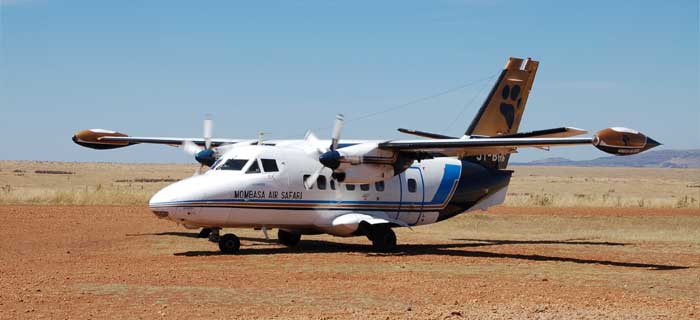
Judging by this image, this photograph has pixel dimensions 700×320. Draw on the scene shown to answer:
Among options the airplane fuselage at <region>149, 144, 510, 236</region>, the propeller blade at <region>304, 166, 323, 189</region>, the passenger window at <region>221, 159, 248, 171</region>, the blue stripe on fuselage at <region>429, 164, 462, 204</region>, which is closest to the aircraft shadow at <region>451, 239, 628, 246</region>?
the airplane fuselage at <region>149, 144, 510, 236</region>

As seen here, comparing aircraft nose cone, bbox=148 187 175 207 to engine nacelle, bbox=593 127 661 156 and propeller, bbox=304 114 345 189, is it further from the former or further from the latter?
engine nacelle, bbox=593 127 661 156

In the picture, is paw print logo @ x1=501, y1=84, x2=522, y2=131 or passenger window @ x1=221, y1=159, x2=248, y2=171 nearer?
passenger window @ x1=221, y1=159, x2=248, y2=171

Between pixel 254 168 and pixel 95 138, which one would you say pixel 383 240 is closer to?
pixel 254 168

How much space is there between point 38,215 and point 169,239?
835 centimetres

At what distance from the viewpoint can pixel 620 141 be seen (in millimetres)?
17625

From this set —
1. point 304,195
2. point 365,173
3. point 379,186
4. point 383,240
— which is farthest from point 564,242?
point 304,195

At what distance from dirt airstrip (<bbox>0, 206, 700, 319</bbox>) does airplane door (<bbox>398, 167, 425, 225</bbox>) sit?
0.87 metres

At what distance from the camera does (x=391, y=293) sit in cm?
1395

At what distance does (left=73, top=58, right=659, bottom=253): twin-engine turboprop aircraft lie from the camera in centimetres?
2002

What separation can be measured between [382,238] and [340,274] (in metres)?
5.76

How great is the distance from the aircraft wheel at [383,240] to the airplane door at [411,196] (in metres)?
1.60

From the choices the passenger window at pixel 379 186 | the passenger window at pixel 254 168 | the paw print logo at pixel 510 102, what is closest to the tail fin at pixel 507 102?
the paw print logo at pixel 510 102

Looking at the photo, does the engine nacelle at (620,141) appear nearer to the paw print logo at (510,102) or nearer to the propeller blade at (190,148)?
the paw print logo at (510,102)

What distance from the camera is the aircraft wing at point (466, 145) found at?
19.7 m
